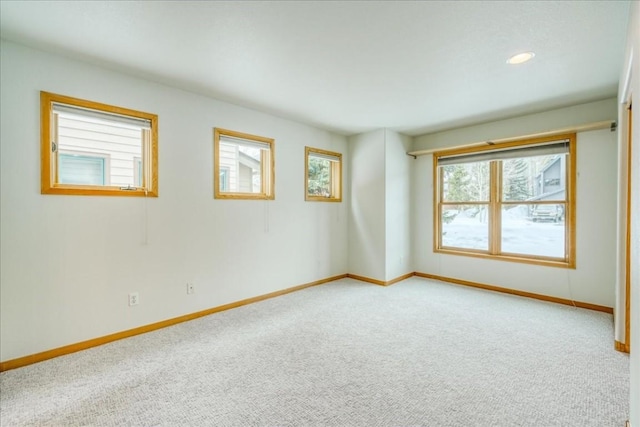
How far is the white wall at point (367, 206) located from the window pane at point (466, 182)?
3.91 ft

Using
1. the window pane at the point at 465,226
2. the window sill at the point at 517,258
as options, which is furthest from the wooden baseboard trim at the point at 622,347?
the window pane at the point at 465,226

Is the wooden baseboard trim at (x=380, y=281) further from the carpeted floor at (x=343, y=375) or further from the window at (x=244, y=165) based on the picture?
the window at (x=244, y=165)

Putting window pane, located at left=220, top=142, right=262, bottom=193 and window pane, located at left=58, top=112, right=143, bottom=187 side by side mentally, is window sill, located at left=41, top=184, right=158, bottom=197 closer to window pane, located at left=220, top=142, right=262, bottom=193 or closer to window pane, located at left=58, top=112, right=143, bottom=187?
window pane, located at left=58, top=112, right=143, bottom=187

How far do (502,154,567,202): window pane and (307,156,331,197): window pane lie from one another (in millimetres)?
2718

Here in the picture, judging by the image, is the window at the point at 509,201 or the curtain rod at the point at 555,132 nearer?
the curtain rod at the point at 555,132

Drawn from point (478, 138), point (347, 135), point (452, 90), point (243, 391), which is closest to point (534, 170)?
point (478, 138)

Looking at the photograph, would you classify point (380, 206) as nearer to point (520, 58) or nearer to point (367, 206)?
point (367, 206)

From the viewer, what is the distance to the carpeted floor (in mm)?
1770

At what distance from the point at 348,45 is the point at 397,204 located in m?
3.09

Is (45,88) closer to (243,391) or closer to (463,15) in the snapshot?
(243,391)

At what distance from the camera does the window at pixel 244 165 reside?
3.61 metres

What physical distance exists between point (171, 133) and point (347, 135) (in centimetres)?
297

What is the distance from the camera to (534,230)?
4.07 m

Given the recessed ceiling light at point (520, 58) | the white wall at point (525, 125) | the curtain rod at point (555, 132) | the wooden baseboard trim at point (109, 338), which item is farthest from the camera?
the white wall at point (525, 125)
